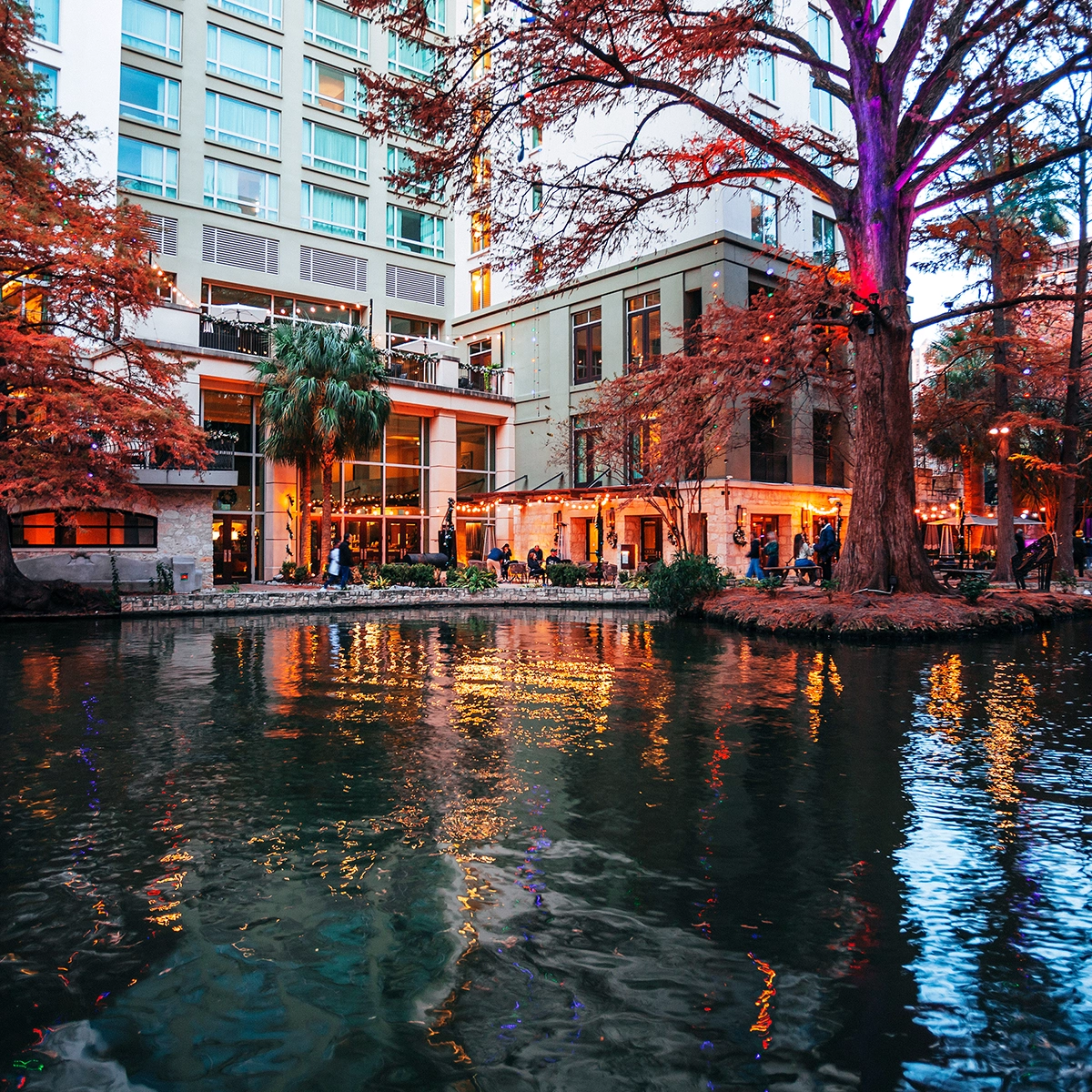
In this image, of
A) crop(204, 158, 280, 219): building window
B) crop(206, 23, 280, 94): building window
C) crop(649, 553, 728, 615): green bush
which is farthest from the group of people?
crop(206, 23, 280, 94): building window

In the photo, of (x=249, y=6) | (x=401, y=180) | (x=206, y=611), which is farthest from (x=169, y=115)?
(x=401, y=180)

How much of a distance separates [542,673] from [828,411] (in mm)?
28478

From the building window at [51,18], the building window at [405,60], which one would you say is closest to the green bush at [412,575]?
the building window at [51,18]

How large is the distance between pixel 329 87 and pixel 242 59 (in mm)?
3725

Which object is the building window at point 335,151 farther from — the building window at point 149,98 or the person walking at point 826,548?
the person walking at point 826,548

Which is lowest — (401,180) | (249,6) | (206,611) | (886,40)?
(206,611)

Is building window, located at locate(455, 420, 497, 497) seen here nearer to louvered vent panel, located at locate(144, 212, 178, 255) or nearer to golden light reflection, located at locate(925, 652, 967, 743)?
louvered vent panel, located at locate(144, 212, 178, 255)

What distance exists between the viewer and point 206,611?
18.6m

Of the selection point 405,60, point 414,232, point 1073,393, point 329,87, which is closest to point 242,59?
point 329,87

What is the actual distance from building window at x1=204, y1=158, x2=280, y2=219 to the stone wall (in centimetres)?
1383

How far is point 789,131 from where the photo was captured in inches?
707

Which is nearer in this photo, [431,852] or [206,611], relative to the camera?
[431,852]

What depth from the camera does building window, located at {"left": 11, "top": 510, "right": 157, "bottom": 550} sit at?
22750mm

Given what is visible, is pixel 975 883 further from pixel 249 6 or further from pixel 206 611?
pixel 249 6
